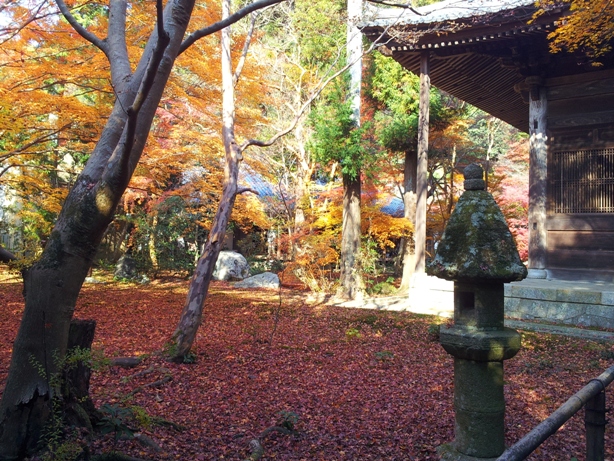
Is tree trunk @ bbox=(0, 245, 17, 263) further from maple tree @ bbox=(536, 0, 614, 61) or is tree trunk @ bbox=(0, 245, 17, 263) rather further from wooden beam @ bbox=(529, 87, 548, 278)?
wooden beam @ bbox=(529, 87, 548, 278)

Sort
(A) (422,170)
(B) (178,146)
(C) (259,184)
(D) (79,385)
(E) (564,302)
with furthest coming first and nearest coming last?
(C) (259,184) → (B) (178,146) → (A) (422,170) → (E) (564,302) → (D) (79,385)

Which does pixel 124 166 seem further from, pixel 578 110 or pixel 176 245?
pixel 176 245

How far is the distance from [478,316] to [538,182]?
8.22 m

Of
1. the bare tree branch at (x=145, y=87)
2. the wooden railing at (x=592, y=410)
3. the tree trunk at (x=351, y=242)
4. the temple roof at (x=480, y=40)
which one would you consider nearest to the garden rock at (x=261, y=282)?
the tree trunk at (x=351, y=242)

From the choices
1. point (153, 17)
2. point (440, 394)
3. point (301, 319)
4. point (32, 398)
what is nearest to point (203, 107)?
point (153, 17)

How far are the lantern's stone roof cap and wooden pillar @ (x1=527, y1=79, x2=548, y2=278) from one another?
789 cm

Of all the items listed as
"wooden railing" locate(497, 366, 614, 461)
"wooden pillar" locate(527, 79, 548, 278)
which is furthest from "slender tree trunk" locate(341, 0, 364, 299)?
"wooden railing" locate(497, 366, 614, 461)

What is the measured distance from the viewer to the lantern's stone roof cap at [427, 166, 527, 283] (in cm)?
314

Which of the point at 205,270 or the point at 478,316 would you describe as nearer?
the point at 478,316

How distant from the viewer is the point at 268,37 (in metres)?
19.8

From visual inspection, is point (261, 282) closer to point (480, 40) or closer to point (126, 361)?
point (480, 40)

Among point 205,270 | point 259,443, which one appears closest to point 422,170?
point 205,270

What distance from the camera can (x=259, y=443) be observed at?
4.21m

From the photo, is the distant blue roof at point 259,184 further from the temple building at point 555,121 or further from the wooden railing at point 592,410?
the wooden railing at point 592,410
